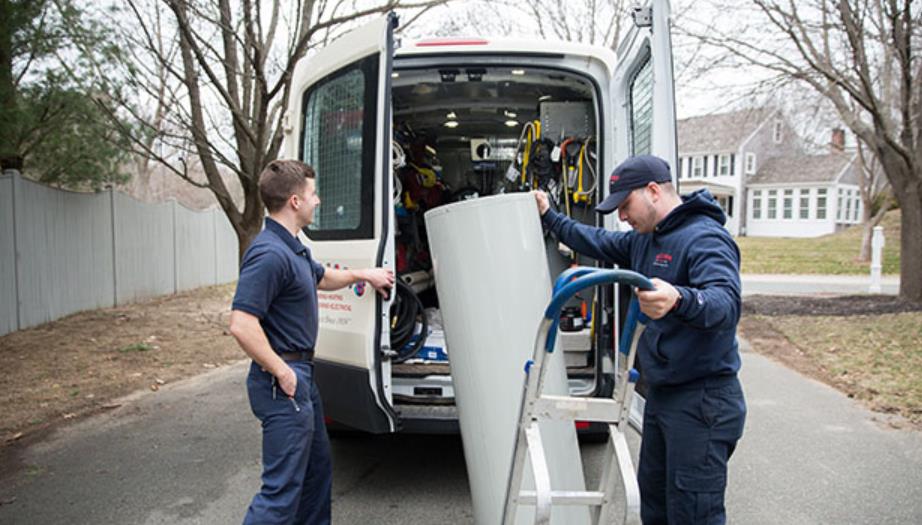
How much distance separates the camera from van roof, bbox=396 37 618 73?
351 cm

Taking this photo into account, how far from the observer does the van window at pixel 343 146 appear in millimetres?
3146

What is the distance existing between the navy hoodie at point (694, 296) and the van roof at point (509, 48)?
146 cm

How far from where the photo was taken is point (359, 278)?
3.07 meters

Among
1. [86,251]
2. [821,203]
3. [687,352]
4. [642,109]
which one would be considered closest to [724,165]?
[821,203]

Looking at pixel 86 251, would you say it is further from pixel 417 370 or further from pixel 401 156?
pixel 417 370

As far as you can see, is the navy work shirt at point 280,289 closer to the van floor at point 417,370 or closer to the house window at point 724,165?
the van floor at point 417,370

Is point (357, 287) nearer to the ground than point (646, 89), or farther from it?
nearer to the ground

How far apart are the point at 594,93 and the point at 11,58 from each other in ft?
23.9

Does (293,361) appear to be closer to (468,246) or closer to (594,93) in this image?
(468,246)

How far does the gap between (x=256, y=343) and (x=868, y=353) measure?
696 cm

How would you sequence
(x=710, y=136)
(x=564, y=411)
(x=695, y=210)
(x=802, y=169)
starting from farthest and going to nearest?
(x=710, y=136) → (x=802, y=169) → (x=695, y=210) → (x=564, y=411)

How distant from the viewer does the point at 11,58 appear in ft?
24.2

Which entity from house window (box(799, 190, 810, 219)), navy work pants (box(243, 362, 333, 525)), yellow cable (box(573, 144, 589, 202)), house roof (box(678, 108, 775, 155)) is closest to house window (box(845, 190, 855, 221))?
house window (box(799, 190, 810, 219))

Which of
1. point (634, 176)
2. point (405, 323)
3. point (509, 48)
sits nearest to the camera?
point (634, 176)
